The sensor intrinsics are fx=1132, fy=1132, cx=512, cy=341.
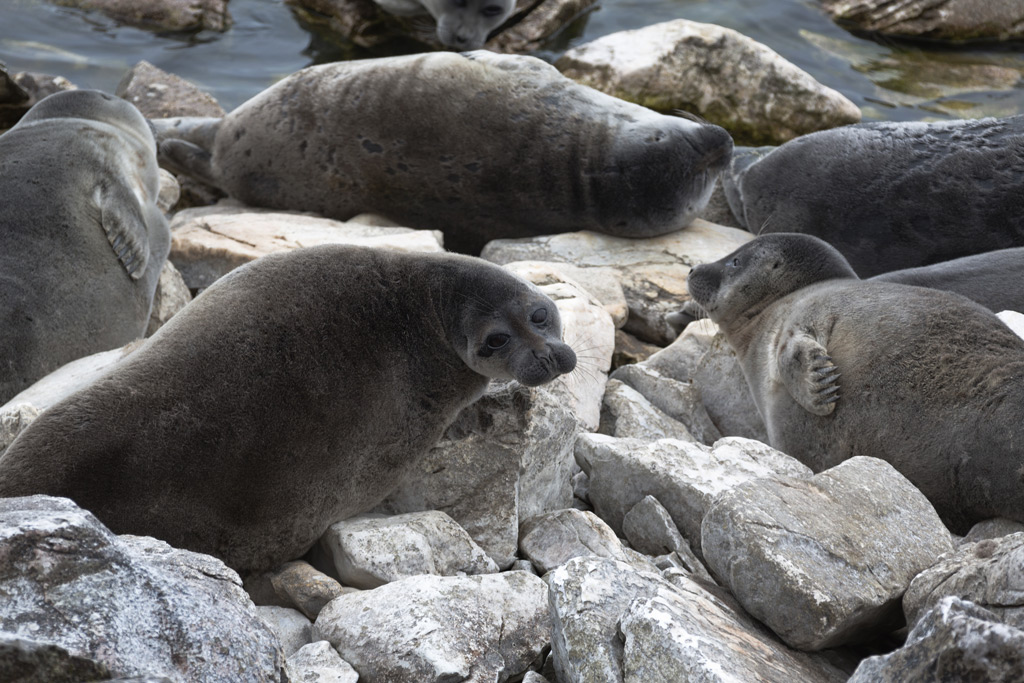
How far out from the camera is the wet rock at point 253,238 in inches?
199

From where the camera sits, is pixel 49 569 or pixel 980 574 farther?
pixel 980 574

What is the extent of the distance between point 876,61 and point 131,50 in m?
6.74

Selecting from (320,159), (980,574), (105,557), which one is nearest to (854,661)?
(980,574)

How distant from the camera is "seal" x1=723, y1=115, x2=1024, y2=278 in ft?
18.9

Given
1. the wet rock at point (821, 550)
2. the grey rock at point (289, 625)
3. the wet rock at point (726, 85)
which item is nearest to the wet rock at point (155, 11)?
the wet rock at point (726, 85)

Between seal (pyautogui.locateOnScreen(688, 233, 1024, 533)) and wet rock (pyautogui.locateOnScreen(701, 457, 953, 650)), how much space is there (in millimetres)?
573

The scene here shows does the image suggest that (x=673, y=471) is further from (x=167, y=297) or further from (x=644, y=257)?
(x=167, y=297)

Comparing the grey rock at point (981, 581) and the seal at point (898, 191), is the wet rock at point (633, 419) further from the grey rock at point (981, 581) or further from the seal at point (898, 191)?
the seal at point (898, 191)

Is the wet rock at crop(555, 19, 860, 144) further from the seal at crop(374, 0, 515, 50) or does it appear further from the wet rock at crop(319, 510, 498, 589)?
the wet rock at crop(319, 510, 498, 589)

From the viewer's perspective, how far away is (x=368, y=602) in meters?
2.80

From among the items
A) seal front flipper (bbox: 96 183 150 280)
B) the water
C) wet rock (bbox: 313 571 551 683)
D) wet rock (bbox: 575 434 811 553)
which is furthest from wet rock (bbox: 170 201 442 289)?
the water

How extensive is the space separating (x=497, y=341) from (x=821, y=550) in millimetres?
1223

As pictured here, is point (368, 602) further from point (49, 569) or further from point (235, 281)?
point (235, 281)

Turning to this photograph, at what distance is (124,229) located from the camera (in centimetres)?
494
